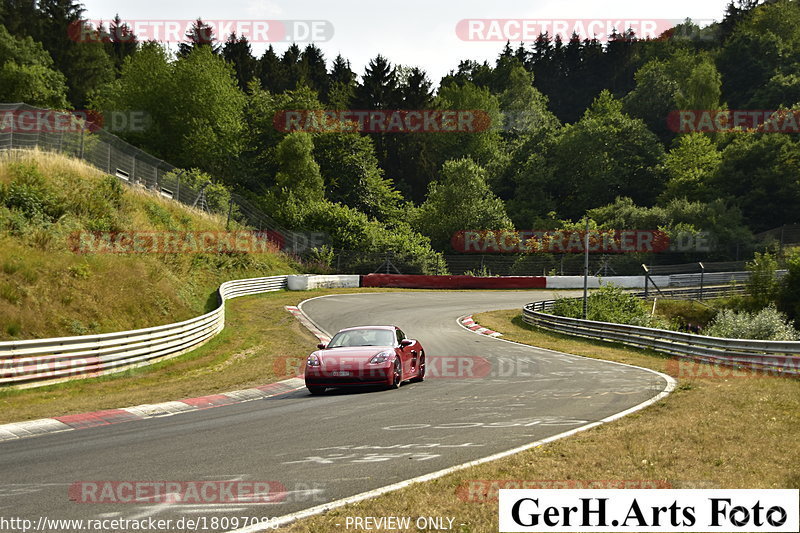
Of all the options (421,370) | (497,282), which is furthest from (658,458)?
(497,282)

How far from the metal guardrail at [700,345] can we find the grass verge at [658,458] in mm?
5520

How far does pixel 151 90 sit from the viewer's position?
6538 centimetres

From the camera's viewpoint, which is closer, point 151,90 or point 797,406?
point 797,406

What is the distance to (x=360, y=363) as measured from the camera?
45.4 feet

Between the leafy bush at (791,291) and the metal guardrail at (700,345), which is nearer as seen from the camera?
the metal guardrail at (700,345)

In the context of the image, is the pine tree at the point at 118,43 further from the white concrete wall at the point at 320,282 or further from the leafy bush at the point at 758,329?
the leafy bush at the point at 758,329

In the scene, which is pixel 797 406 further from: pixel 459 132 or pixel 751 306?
pixel 459 132

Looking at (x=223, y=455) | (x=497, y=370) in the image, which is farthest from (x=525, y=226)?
(x=223, y=455)

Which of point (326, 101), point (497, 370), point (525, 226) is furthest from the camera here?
point (326, 101)

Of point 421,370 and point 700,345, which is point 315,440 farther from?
point 700,345

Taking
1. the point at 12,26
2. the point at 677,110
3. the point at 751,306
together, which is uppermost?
the point at 12,26

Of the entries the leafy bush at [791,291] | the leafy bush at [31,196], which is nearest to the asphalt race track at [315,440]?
the leafy bush at [31,196]

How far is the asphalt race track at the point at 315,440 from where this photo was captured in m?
6.38

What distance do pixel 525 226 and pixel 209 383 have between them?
64.7 m
